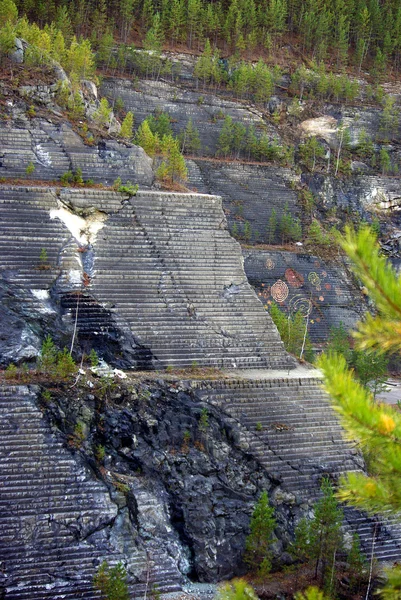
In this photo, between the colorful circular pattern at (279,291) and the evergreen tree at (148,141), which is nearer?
the evergreen tree at (148,141)

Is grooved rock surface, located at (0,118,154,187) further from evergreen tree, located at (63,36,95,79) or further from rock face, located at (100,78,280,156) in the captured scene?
rock face, located at (100,78,280,156)

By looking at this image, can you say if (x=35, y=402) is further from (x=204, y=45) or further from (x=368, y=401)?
(x=204, y=45)

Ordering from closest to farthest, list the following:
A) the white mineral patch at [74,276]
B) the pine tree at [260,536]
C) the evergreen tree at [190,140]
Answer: the pine tree at [260,536]
the white mineral patch at [74,276]
the evergreen tree at [190,140]

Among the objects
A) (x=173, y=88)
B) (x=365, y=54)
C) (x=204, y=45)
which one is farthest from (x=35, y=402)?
(x=365, y=54)

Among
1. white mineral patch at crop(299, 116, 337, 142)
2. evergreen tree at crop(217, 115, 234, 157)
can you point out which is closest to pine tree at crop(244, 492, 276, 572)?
evergreen tree at crop(217, 115, 234, 157)

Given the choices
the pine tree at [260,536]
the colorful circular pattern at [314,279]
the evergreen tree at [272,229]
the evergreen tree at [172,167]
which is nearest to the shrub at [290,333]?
the evergreen tree at [172,167]

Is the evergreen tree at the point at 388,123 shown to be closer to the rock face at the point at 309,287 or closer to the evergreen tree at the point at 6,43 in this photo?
the rock face at the point at 309,287
